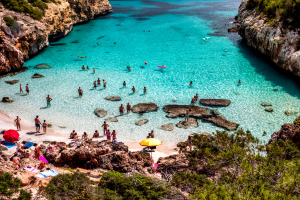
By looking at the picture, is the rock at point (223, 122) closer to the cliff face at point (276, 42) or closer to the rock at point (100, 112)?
the rock at point (100, 112)

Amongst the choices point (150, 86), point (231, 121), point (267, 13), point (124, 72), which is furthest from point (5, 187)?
point (267, 13)

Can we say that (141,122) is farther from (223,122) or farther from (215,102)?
(215,102)

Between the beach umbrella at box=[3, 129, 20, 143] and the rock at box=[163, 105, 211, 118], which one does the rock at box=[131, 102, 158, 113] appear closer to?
the rock at box=[163, 105, 211, 118]

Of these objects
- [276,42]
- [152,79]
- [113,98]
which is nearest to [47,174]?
[113,98]

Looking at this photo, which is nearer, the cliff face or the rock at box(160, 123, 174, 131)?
the rock at box(160, 123, 174, 131)

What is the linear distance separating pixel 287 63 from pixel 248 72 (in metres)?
4.28

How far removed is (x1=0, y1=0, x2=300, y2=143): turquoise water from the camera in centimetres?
2083

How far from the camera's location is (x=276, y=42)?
2864cm

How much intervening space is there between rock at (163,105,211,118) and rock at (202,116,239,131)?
701 mm

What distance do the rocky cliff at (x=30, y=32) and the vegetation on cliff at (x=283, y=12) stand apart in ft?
101

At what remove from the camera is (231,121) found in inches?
805

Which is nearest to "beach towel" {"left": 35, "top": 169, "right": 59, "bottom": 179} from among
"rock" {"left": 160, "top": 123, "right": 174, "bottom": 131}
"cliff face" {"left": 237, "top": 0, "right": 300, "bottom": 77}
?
"rock" {"left": 160, "top": 123, "right": 174, "bottom": 131}

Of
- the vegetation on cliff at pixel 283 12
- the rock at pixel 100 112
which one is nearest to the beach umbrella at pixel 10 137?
the rock at pixel 100 112

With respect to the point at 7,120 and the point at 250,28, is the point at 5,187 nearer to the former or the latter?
the point at 7,120
